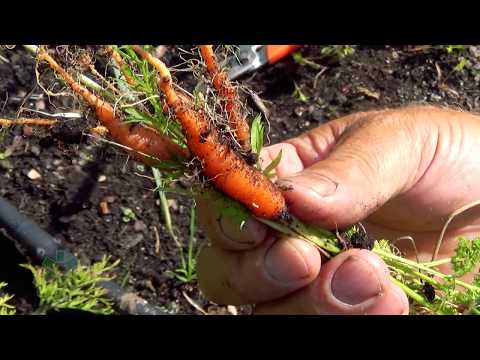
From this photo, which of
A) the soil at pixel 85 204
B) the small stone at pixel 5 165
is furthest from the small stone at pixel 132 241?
the small stone at pixel 5 165

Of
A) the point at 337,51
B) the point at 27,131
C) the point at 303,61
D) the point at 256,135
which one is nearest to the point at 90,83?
the point at 256,135

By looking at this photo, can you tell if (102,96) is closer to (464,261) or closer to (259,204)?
(259,204)

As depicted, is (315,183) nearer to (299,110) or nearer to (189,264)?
(189,264)

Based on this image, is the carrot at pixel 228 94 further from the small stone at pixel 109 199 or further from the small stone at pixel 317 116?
the small stone at pixel 317 116

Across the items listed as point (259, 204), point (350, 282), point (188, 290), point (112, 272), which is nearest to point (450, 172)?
point (350, 282)

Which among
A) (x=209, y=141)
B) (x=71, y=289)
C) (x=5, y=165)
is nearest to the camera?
(x=209, y=141)

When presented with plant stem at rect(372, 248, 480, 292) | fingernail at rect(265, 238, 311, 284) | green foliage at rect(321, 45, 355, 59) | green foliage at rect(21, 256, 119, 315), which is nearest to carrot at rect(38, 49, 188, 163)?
fingernail at rect(265, 238, 311, 284)
